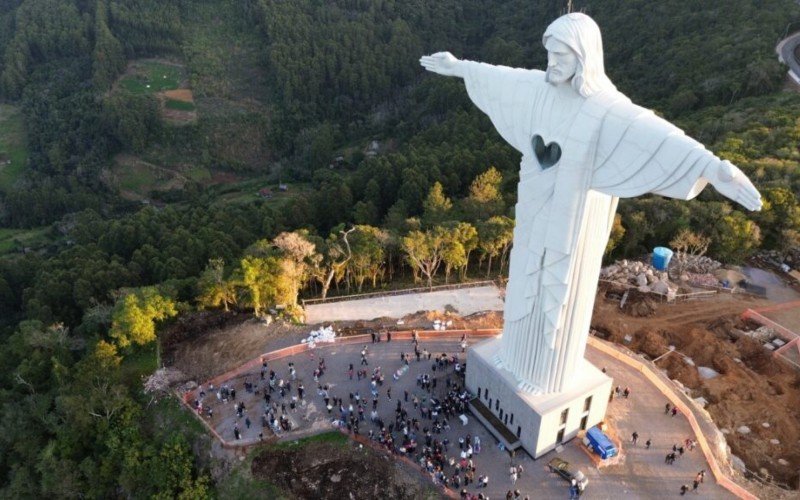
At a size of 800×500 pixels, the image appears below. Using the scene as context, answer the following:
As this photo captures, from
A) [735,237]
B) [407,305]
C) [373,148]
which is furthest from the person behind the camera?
[373,148]

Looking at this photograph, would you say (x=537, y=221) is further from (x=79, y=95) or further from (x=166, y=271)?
(x=79, y=95)

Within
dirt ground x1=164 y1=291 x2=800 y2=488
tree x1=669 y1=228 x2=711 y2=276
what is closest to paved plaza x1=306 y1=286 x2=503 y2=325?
dirt ground x1=164 y1=291 x2=800 y2=488

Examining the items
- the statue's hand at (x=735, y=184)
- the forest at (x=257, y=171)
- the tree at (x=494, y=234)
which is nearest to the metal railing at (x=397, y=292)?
the forest at (x=257, y=171)

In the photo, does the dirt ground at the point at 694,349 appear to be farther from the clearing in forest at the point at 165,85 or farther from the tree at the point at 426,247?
the clearing in forest at the point at 165,85

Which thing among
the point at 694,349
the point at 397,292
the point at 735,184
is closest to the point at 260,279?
the point at 397,292

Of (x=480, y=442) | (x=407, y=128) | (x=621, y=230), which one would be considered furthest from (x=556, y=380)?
(x=407, y=128)

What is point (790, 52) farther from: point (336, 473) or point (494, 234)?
point (336, 473)
